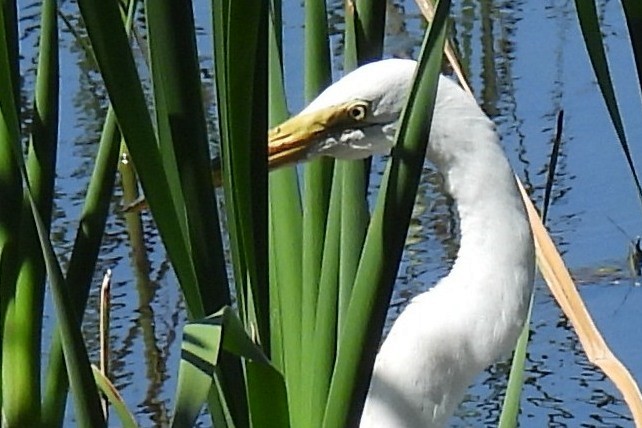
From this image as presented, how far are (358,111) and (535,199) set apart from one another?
963 millimetres

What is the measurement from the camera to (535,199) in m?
1.89

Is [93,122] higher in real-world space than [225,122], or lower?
lower

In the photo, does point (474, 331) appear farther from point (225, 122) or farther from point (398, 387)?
point (225, 122)

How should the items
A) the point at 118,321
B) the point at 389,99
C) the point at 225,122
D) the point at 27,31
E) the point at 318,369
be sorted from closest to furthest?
the point at 225,122
the point at 318,369
the point at 389,99
the point at 118,321
the point at 27,31

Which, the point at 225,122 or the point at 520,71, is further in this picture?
the point at 520,71

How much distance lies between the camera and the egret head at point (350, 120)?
3.04 feet

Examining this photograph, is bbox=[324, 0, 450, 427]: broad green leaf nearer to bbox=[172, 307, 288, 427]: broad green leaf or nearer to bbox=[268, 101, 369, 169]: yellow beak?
bbox=[172, 307, 288, 427]: broad green leaf

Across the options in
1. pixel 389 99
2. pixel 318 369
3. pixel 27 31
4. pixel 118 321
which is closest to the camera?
pixel 318 369

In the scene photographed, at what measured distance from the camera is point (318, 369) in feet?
2.51

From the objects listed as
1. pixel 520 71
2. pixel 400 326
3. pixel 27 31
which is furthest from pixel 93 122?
pixel 400 326

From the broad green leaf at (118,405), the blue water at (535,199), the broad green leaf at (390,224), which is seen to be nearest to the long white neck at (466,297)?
the broad green leaf at (118,405)

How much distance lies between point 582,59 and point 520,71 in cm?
9

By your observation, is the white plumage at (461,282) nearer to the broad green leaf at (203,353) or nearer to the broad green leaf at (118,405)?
the broad green leaf at (118,405)

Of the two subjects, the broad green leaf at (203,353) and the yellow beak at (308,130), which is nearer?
the broad green leaf at (203,353)
